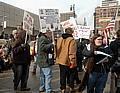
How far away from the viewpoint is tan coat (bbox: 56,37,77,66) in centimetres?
1034

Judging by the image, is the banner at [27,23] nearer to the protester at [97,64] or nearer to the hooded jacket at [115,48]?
the hooded jacket at [115,48]

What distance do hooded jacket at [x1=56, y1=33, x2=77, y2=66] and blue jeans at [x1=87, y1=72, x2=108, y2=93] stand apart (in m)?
1.22

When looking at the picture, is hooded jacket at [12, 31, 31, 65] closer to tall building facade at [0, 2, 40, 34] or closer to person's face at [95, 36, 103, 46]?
person's face at [95, 36, 103, 46]

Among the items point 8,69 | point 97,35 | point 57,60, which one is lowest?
point 8,69

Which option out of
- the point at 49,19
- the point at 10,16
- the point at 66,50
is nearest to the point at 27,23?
the point at 49,19

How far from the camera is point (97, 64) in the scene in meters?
9.02

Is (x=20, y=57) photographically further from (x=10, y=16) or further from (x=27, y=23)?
(x=10, y=16)

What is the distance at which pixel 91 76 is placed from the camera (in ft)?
29.9

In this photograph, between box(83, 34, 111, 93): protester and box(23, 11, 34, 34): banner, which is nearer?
box(83, 34, 111, 93): protester

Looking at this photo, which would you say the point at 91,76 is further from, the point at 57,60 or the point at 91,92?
the point at 57,60

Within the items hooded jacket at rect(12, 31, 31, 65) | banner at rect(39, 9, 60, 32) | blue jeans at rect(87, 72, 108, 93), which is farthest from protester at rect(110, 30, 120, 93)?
hooded jacket at rect(12, 31, 31, 65)

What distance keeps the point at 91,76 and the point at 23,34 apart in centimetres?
316

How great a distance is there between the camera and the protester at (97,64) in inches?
351

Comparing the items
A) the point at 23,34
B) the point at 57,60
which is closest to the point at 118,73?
the point at 57,60
